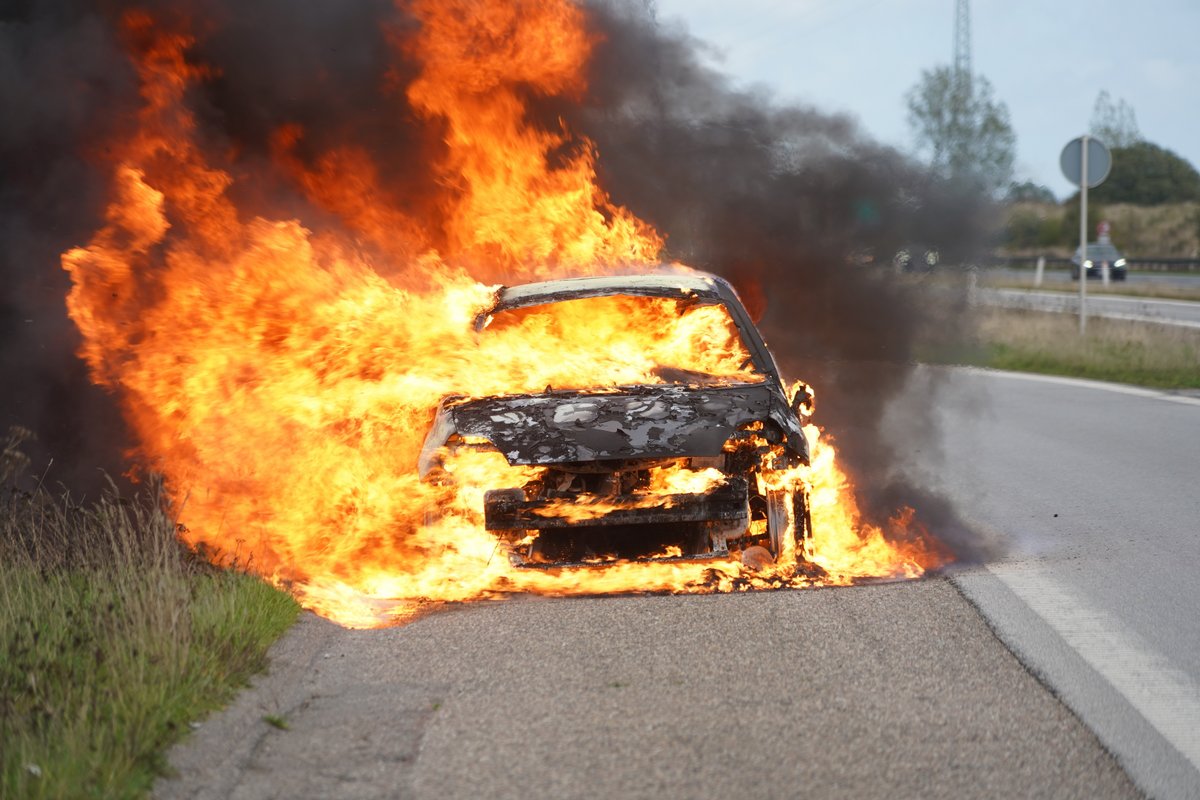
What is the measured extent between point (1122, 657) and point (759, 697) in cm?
158

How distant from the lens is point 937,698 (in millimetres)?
5309

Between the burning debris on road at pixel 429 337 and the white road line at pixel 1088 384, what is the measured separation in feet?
20.2

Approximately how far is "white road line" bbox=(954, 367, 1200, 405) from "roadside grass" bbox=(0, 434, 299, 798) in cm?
1308

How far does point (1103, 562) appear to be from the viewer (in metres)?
7.93

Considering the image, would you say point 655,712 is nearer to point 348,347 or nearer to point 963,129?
point 348,347

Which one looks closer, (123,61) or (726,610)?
(726,610)

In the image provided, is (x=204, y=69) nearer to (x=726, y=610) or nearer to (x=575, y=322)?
(x=575, y=322)

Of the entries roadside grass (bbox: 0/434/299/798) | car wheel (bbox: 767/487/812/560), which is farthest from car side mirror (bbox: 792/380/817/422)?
roadside grass (bbox: 0/434/299/798)

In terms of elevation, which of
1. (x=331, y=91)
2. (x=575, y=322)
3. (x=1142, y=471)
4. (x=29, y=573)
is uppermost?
(x=331, y=91)

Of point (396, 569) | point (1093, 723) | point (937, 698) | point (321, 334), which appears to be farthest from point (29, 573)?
point (1093, 723)

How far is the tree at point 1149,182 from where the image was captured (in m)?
85.1

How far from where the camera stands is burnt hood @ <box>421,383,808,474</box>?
7.05 m

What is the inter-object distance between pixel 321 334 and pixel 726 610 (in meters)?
3.17

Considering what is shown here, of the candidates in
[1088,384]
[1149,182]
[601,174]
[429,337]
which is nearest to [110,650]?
[429,337]
